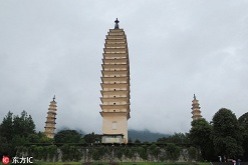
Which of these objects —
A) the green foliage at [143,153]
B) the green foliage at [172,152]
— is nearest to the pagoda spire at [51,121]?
the green foliage at [143,153]

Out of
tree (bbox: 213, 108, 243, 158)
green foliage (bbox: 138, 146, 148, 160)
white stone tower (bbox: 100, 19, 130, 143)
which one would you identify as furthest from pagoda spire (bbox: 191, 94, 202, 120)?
green foliage (bbox: 138, 146, 148, 160)

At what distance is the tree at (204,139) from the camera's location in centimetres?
4609

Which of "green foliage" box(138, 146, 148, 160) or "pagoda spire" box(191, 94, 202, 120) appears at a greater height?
"pagoda spire" box(191, 94, 202, 120)

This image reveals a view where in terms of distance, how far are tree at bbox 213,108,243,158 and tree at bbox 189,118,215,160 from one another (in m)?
3.97

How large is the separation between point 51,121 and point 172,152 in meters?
38.1

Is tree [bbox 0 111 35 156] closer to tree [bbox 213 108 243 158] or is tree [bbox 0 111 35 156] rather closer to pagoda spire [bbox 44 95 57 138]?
pagoda spire [bbox 44 95 57 138]

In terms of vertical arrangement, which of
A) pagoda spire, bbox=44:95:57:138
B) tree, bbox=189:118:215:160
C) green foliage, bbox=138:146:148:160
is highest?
pagoda spire, bbox=44:95:57:138

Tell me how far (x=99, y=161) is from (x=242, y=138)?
19.4 metres

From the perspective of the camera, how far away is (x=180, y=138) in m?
81.8

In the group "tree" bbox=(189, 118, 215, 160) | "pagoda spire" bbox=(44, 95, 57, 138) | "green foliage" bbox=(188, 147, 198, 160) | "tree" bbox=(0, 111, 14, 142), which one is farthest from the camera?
"pagoda spire" bbox=(44, 95, 57, 138)

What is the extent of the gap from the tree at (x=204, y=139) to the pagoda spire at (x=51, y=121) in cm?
3650

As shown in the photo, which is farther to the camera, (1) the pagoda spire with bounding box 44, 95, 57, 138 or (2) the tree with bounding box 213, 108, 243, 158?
(1) the pagoda spire with bounding box 44, 95, 57, 138

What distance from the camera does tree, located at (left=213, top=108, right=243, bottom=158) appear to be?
3944 centimetres

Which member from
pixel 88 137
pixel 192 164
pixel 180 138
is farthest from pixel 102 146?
pixel 88 137
